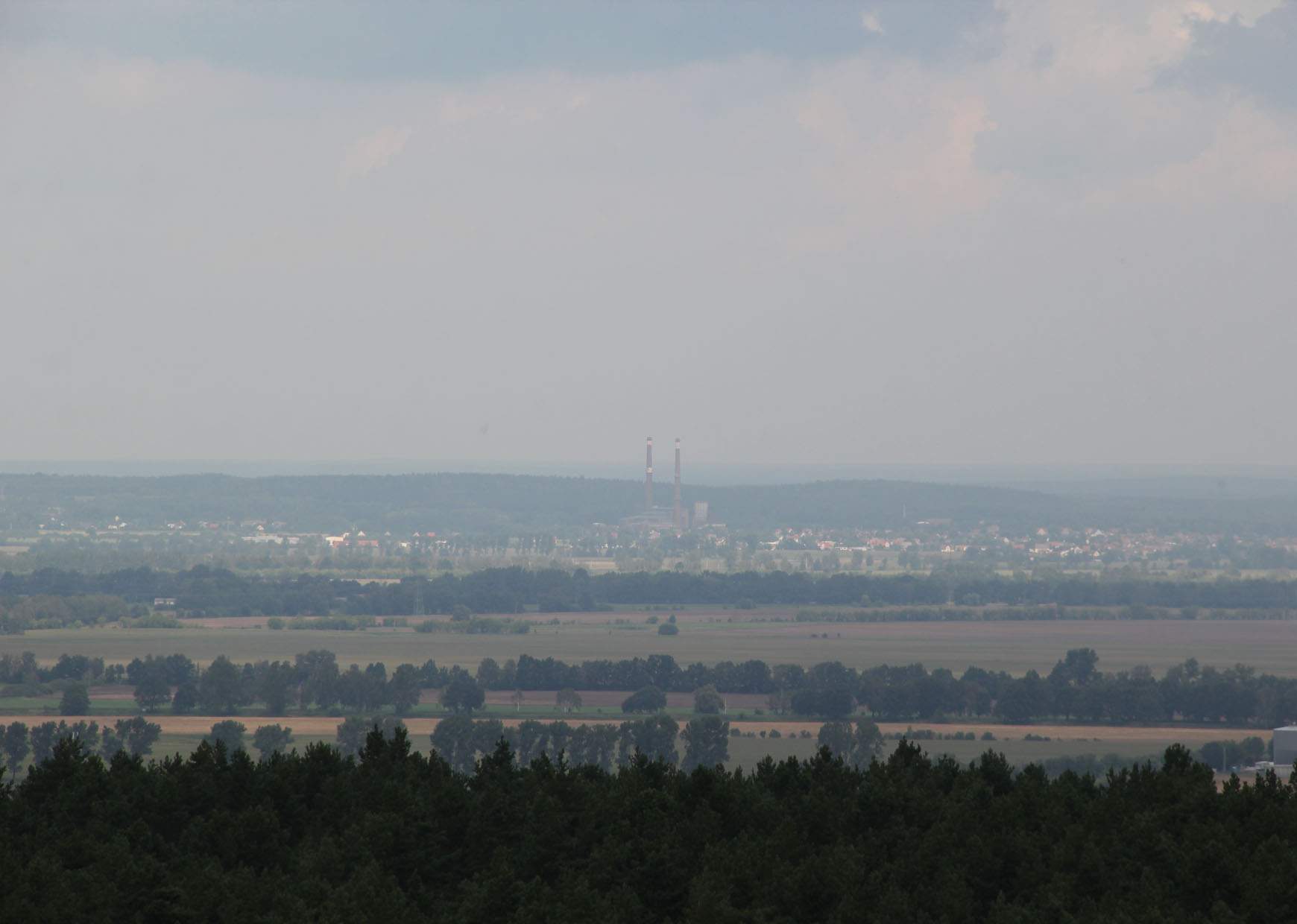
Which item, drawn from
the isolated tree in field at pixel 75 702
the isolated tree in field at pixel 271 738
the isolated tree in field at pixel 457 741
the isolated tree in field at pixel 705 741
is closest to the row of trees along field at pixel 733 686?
the isolated tree in field at pixel 75 702

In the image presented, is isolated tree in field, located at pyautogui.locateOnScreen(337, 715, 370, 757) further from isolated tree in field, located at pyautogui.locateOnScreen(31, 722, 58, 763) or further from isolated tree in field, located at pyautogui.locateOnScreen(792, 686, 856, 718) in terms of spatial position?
isolated tree in field, located at pyautogui.locateOnScreen(792, 686, 856, 718)

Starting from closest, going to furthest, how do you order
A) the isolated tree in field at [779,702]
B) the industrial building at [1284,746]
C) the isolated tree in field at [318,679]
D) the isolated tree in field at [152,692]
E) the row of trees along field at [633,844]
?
the row of trees along field at [633,844] < the industrial building at [1284,746] < the isolated tree in field at [152,692] < the isolated tree in field at [318,679] < the isolated tree in field at [779,702]

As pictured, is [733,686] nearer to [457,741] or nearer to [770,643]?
[770,643]

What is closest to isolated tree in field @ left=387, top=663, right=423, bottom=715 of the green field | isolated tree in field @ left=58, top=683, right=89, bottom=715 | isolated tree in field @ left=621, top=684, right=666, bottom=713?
isolated tree in field @ left=621, top=684, right=666, bottom=713

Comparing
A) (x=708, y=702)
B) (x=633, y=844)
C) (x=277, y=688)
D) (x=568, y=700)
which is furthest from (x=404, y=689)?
(x=633, y=844)

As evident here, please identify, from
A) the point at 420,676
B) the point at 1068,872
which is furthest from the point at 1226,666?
the point at 1068,872

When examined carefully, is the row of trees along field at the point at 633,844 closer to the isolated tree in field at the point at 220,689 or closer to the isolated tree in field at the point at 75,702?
the isolated tree in field at the point at 75,702

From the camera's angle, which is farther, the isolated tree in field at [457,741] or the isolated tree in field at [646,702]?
the isolated tree in field at [646,702]
